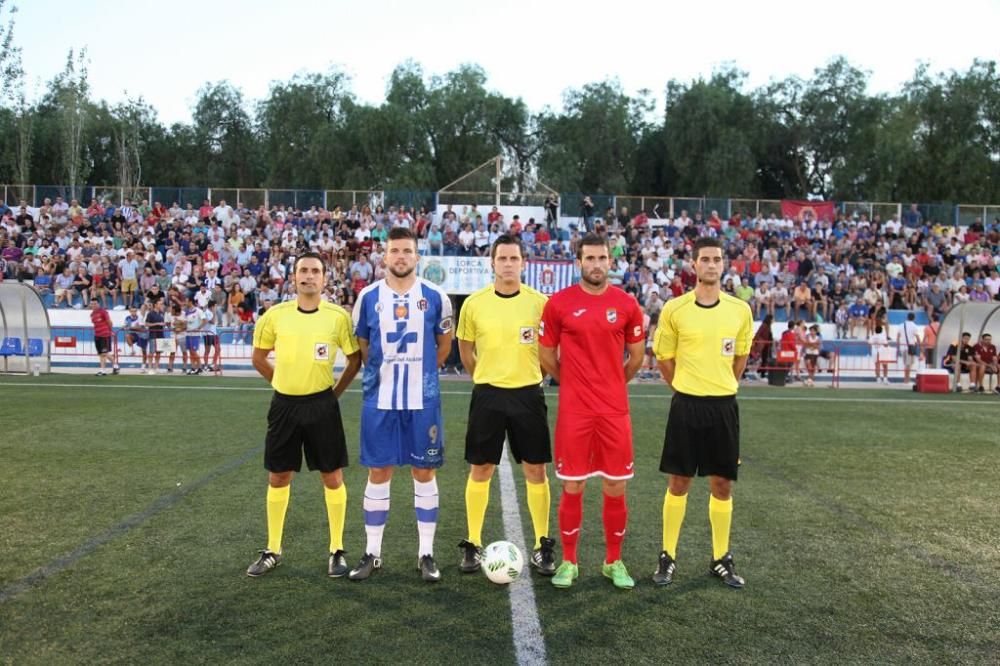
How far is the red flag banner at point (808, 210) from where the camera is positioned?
29.9m

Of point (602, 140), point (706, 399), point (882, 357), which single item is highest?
point (602, 140)

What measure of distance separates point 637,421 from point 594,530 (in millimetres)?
5960

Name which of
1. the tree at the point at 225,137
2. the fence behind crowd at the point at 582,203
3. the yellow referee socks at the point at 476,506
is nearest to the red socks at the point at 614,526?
the yellow referee socks at the point at 476,506

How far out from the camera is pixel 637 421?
1211 cm

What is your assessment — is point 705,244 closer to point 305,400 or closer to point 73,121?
point 305,400

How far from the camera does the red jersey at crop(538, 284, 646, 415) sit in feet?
16.7

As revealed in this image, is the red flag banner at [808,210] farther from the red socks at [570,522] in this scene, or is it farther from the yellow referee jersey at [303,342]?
the yellow referee jersey at [303,342]

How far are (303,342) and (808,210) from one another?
92.4 ft

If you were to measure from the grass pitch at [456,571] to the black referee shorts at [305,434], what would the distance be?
0.68 m

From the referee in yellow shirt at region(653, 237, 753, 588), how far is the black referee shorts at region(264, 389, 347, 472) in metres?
2.13

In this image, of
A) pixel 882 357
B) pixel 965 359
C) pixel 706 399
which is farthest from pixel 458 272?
pixel 706 399

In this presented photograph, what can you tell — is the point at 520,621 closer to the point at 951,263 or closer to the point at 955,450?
the point at 955,450

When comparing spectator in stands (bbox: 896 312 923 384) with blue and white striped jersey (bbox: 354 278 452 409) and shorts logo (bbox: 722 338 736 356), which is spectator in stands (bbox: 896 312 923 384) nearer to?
shorts logo (bbox: 722 338 736 356)

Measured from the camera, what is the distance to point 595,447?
514cm
